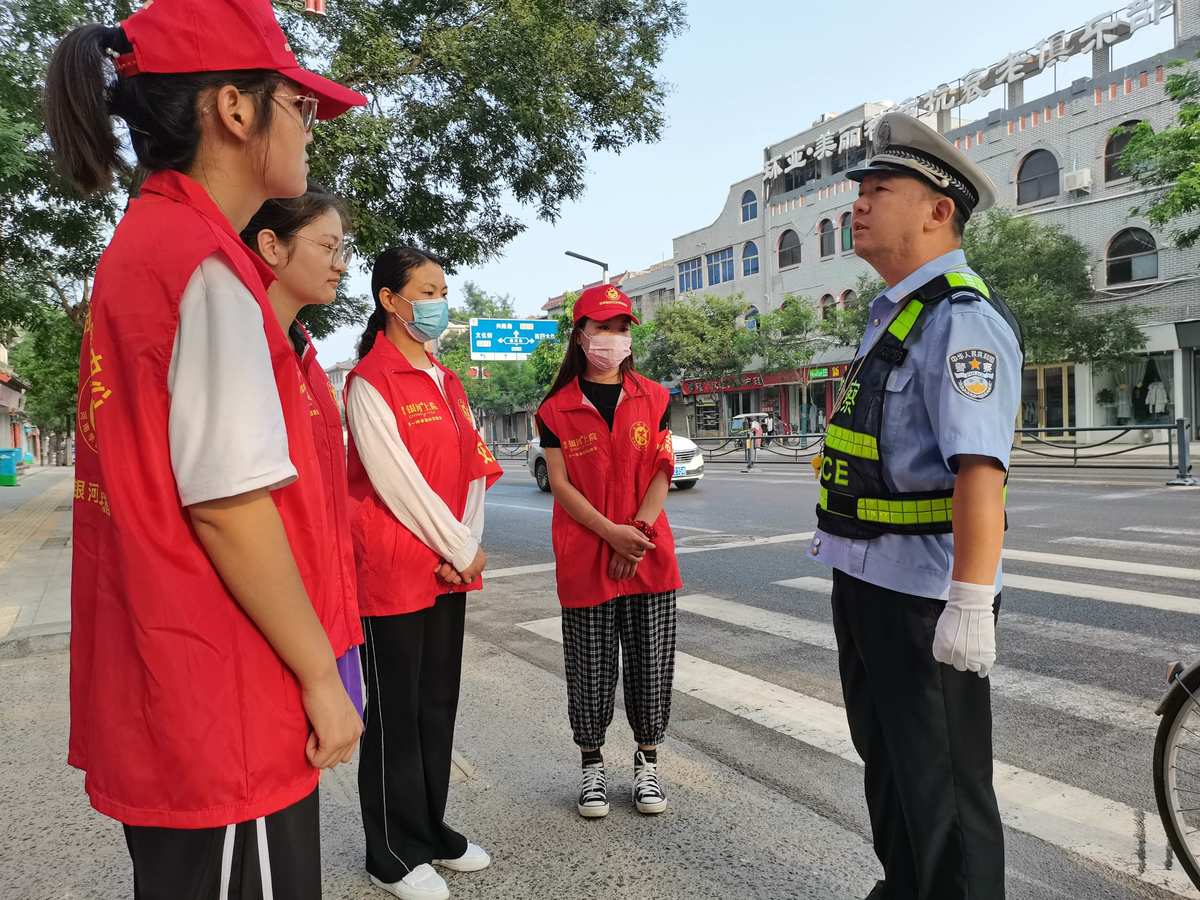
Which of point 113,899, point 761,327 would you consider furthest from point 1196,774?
point 761,327

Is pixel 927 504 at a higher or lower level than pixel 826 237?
lower

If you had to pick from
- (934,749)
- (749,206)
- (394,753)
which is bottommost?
(394,753)

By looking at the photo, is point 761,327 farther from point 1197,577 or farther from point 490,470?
point 490,470

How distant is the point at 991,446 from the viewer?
5.93ft

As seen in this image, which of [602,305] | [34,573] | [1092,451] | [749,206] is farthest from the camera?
[749,206]

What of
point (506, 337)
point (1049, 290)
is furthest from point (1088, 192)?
point (506, 337)

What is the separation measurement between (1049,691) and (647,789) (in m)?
2.42

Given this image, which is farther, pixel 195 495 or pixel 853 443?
pixel 853 443

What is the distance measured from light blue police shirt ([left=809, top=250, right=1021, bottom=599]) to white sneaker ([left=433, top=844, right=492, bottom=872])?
1.54 m

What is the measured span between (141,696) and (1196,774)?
2.72m

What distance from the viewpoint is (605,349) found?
3.29m

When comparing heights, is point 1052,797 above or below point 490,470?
below

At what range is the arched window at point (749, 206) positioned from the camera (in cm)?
4072

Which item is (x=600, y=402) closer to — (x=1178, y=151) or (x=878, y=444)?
(x=878, y=444)
